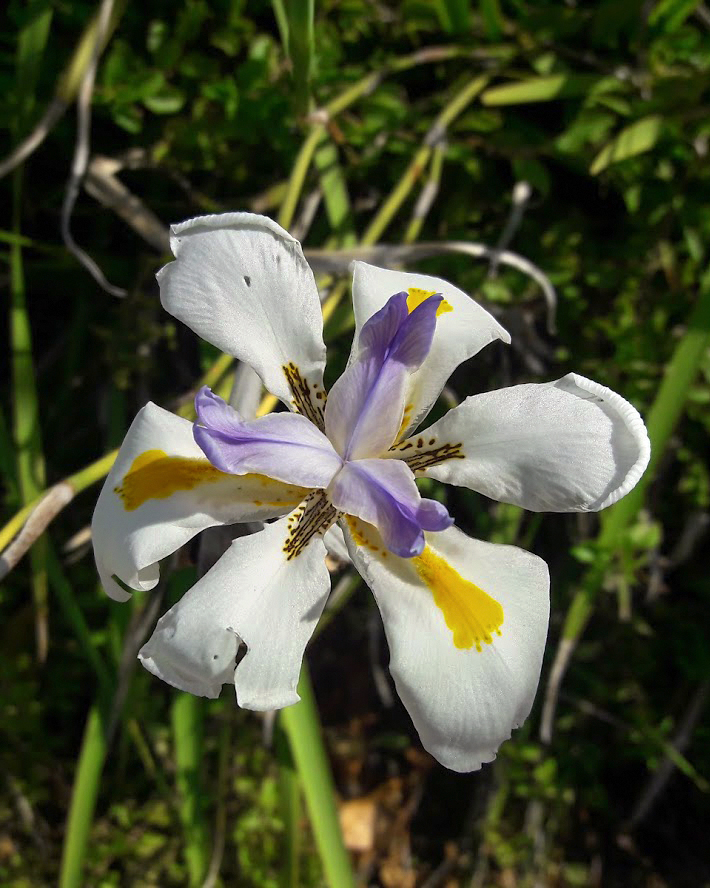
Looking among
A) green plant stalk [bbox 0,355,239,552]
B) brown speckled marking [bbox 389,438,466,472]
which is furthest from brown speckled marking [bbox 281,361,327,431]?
green plant stalk [bbox 0,355,239,552]

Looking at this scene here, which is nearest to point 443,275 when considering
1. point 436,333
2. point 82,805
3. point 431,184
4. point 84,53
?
point 431,184

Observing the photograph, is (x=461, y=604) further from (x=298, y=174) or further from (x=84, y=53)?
(x=84, y=53)

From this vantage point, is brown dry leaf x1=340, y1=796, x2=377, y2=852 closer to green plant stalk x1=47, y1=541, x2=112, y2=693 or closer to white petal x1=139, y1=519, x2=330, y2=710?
green plant stalk x1=47, y1=541, x2=112, y2=693

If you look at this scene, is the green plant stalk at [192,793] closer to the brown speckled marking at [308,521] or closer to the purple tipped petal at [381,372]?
the brown speckled marking at [308,521]

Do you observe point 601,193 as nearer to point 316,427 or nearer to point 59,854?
point 316,427

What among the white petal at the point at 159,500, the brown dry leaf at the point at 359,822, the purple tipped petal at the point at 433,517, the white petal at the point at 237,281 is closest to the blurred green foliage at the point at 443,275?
the brown dry leaf at the point at 359,822

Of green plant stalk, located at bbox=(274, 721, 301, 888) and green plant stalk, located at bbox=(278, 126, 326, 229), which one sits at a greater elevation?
green plant stalk, located at bbox=(278, 126, 326, 229)

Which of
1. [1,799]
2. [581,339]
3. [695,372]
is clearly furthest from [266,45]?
[1,799]
